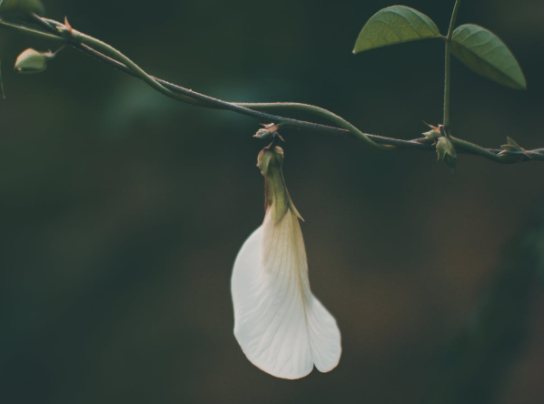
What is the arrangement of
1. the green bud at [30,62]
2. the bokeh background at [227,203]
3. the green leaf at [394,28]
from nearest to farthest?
1. the green bud at [30,62]
2. the green leaf at [394,28]
3. the bokeh background at [227,203]

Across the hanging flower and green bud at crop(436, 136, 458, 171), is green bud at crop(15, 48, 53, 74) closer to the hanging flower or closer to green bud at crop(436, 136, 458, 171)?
the hanging flower

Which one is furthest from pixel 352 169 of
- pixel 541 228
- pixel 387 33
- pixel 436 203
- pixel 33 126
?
pixel 387 33

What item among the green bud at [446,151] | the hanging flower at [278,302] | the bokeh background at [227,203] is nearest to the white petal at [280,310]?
the hanging flower at [278,302]

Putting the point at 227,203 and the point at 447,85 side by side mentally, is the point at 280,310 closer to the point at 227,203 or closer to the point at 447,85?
the point at 447,85

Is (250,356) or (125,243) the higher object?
(125,243)

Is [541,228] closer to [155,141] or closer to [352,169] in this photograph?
[352,169]

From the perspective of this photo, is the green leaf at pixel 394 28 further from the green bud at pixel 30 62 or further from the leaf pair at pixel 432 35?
the green bud at pixel 30 62
